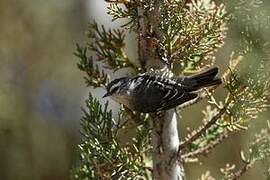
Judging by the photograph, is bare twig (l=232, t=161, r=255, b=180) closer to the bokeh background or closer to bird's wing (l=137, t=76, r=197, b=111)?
bird's wing (l=137, t=76, r=197, b=111)

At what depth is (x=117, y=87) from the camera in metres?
1.30

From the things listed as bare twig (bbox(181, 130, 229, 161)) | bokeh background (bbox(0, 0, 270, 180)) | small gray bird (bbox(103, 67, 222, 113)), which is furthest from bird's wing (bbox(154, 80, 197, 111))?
bokeh background (bbox(0, 0, 270, 180))

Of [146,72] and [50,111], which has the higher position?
[50,111]

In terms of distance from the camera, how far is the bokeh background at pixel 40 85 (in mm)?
3816

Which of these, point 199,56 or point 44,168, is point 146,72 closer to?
point 199,56

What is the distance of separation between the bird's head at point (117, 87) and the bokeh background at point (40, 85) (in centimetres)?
214

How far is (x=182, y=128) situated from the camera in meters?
3.16

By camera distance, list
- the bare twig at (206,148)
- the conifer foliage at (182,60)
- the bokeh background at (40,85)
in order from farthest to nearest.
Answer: the bokeh background at (40,85), the bare twig at (206,148), the conifer foliage at (182,60)

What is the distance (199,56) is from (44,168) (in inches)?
110

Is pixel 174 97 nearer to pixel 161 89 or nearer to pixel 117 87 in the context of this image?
pixel 161 89

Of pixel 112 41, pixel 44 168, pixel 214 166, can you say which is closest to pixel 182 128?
pixel 214 166

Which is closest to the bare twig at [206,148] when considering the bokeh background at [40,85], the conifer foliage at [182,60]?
the conifer foliage at [182,60]

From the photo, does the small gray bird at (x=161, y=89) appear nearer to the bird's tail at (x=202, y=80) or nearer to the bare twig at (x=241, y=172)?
the bird's tail at (x=202, y=80)

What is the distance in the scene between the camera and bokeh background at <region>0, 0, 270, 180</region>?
382cm
